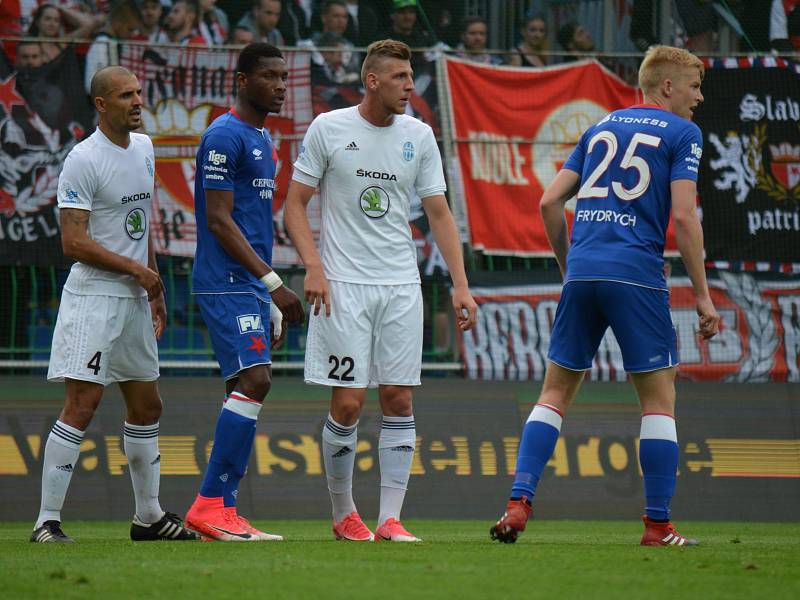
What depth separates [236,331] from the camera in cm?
687

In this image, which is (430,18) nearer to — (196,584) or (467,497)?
(467,497)

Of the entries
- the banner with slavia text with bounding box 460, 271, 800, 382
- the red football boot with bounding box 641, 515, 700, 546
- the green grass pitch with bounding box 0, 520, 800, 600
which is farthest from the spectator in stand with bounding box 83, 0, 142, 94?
the red football boot with bounding box 641, 515, 700, 546

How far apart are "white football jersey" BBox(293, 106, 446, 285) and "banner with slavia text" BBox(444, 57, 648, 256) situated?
559 cm

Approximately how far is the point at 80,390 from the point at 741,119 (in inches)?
324

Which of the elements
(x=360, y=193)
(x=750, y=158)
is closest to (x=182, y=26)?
(x=750, y=158)

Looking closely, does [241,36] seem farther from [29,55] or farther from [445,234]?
[445,234]

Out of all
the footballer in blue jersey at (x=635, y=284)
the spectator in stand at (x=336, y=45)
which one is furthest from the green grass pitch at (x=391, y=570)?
the spectator in stand at (x=336, y=45)

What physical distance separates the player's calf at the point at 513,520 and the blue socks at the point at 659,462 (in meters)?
0.61

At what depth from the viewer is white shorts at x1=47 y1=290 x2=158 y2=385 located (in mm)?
6891

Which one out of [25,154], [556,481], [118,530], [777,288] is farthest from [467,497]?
[25,154]

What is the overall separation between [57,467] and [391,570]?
8.39 ft

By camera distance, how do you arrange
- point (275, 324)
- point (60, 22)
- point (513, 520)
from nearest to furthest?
point (513, 520) < point (275, 324) < point (60, 22)

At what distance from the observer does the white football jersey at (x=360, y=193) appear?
6.89 metres

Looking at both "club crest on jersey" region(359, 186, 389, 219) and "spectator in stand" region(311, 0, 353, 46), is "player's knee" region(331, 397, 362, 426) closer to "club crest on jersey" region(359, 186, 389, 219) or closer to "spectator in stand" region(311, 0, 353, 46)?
"club crest on jersey" region(359, 186, 389, 219)
